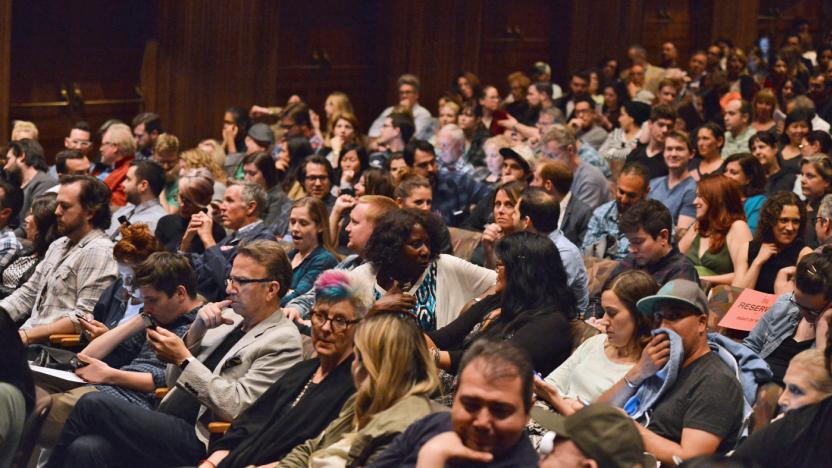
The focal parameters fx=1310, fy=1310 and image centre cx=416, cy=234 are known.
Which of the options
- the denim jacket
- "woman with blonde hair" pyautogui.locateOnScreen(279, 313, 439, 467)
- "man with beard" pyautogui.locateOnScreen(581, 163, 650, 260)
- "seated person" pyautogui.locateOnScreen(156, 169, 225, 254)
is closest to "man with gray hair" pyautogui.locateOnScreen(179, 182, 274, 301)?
"seated person" pyautogui.locateOnScreen(156, 169, 225, 254)

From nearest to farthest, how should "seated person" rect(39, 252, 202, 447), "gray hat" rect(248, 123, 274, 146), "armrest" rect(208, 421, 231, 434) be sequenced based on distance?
"armrest" rect(208, 421, 231, 434), "seated person" rect(39, 252, 202, 447), "gray hat" rect(248, 123, 274, 146)

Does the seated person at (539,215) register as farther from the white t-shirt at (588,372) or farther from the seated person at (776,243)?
the white t-shirt at (588,372)

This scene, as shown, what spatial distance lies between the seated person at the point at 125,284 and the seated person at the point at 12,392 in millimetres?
1886

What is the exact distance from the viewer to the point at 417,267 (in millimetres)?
5184

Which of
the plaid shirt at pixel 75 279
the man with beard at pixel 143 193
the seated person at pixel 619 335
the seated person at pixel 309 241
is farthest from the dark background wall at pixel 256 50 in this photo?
the seated person at pixel 619 335

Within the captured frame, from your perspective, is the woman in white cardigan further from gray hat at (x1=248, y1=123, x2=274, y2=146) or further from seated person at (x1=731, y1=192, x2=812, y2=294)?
gray hat at (x1=248, y1=123, x2=274, y2=146)

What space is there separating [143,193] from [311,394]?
146 inches

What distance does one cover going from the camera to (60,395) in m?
4.85

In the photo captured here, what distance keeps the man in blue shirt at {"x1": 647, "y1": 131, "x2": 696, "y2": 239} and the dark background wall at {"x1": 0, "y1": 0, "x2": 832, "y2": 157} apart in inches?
189

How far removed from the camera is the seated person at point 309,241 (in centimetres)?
613

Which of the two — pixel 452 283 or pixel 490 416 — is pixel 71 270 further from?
pixel 490 416

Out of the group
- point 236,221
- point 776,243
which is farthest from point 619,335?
point 236,221

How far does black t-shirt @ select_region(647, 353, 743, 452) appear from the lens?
3.80m

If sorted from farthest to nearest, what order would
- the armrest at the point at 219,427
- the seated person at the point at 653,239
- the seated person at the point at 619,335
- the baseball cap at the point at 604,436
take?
the seated person at the point at 653,239 < the armrest at the point at 219,427 < the seated person at the point at 619,335 < the baseball cap at the point at 604,436
